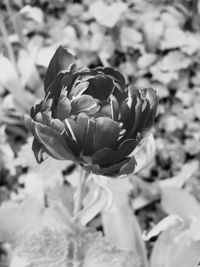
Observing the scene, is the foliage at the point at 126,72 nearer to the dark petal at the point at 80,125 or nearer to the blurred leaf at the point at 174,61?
the blurred leaf at the point at 174,61

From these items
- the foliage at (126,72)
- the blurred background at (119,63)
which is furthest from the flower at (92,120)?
the blurred background at (119,63)

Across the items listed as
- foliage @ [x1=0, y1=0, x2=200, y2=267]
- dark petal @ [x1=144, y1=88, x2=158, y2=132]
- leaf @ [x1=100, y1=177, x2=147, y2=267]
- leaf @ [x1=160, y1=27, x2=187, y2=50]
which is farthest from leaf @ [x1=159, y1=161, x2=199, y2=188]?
dark petal @ [x1=144, y1=88, x2=158, y2=132]

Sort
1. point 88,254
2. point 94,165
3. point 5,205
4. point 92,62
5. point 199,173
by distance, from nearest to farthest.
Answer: point 94,165, point 88,254, point 5,205, point 199,173, point 92,62

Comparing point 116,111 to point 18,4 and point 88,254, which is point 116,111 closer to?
point 88,254

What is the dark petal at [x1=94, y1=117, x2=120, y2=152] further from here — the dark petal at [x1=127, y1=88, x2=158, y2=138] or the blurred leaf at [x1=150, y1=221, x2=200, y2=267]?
the blurred leaf at [x1=150, y1=221, x2=200, y2=267]

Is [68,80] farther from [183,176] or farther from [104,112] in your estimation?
[183,176]

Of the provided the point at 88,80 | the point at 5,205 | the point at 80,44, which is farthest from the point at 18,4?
the point at 88,80
